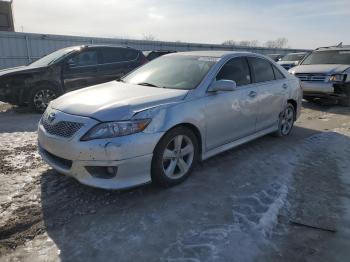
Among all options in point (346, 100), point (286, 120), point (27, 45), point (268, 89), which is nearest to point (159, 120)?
point (268, 89)

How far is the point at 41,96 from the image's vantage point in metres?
8.25

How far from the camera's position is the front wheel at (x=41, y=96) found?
8109 mm

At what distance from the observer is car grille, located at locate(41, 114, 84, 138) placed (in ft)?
11.6

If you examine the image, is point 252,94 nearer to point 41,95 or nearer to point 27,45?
point 41,95

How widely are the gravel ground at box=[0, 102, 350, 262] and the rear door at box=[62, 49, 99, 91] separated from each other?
3.63 m

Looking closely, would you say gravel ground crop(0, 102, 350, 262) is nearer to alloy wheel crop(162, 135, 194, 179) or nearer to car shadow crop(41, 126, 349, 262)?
car shadow crop(41, 126, 349, 262)

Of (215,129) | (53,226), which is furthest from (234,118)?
(53,226)

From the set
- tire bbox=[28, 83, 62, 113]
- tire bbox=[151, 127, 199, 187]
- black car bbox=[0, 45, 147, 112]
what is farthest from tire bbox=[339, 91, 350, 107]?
tire bbox=[28, 83, 62, 113]

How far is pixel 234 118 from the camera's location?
4738mm

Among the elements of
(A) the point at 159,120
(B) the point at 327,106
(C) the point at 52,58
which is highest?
(C) the point at 52,58

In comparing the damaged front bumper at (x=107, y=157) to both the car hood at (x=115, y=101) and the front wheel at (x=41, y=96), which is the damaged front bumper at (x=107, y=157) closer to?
the car hood at (x=115, y=101)

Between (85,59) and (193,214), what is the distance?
6.39 metres

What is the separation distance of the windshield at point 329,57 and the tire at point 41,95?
25.8 ft

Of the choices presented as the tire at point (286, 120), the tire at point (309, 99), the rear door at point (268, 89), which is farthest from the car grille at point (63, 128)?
the tire at point (309, 99)
